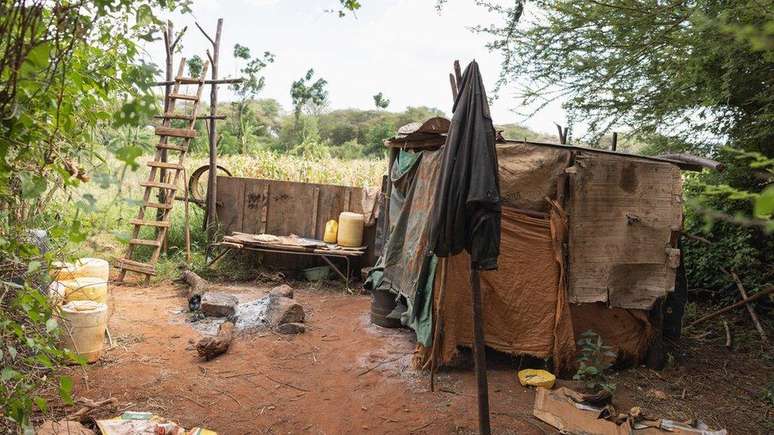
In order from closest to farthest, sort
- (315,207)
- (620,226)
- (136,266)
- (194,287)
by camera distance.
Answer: (620,226) < (194,287) < (136,266) < (315,207)

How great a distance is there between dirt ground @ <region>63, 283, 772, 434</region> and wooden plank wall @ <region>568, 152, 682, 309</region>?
935 millimetres

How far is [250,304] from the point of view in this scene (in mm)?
6559

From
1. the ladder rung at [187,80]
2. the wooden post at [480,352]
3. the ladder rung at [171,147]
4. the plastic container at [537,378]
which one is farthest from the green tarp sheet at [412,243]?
the ladder rung at [187,80]

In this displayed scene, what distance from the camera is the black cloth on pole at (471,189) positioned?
323 cm

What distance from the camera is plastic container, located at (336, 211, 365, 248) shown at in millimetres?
7996

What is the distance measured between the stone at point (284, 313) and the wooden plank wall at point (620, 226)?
10.3 ft

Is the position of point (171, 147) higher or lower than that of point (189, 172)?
higher

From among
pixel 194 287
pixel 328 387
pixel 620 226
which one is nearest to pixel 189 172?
pixel 194 287

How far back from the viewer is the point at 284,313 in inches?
232

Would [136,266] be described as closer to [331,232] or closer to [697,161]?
[331,232]

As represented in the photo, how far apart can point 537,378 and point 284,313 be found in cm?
298

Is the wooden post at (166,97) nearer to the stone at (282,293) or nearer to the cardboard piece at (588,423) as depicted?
the stone at (282,293)

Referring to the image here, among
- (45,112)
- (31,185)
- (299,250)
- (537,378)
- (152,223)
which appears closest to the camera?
(31,185)

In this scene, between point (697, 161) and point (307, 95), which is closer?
point (697, 161)
